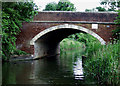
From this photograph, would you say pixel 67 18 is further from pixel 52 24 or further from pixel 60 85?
pixel 60 85

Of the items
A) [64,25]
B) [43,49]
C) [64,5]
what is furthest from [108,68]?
[64,5]

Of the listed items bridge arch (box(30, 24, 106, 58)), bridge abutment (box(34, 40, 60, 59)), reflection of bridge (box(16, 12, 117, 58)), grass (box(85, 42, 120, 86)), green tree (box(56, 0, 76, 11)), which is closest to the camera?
grass (box(85, 42, 120, 86))

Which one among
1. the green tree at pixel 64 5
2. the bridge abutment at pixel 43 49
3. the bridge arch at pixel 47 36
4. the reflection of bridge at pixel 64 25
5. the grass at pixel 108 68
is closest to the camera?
the grass at pixel 108 68

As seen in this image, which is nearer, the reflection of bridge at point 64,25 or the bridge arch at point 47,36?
the reflection of bridge at point 64,25

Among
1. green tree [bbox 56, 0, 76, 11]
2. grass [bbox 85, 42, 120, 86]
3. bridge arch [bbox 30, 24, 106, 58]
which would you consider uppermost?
green tree [bbox 56, 0, 76, 11]

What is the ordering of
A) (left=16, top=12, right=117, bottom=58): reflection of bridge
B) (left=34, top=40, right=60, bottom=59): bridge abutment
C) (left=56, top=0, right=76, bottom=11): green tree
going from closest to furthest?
(left=16, top=12, right=117, bottom=58): reflection of bridge < (left=34, top=40, right=60, bottom=59): bridge abutment < (left=56, top=0, right=76, bottom=11): green tree

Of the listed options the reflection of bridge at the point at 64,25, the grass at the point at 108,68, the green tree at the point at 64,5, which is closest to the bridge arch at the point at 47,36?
the reflection of bridge at the point at 64,25

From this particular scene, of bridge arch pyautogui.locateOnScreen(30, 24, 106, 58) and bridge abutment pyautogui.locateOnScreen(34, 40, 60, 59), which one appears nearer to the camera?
bridge arch pyautogui.locateOnScreen(30, 24, 106, 58)

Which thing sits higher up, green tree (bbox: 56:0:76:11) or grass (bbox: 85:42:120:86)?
green tree (bbox: 56:0:76:11)

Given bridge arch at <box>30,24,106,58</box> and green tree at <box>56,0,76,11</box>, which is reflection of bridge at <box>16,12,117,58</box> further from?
green tree at <box>56,0,76,11</box>

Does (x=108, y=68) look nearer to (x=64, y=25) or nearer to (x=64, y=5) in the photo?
(x=64, y=25)

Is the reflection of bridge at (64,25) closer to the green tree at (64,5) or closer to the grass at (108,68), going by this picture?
the grass at (108,68)

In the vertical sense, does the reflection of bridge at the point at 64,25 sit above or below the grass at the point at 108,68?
above

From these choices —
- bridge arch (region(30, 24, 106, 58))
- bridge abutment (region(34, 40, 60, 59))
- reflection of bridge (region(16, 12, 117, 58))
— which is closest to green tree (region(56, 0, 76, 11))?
bridge abutment (region(34, 40, 60, 59))
